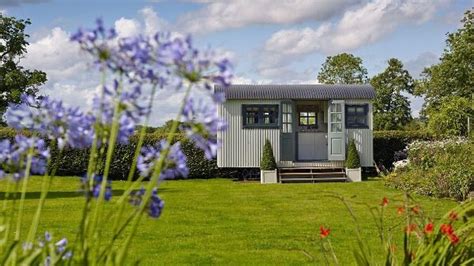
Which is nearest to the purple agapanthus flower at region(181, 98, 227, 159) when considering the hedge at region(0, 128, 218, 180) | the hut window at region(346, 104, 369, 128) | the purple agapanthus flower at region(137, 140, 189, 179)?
the purple agapanthus flower at region(137, 140, 189, 179)

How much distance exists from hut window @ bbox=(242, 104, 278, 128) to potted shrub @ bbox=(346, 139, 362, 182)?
236cm

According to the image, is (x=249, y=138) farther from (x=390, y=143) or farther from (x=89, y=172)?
(x=89, y=172)

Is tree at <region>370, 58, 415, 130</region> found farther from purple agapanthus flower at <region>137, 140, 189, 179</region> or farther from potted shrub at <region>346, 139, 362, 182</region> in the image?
purple agapanthus flower at <region>137, 140, 189, 179</region>

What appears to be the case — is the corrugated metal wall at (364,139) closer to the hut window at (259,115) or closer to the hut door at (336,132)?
the hut door at (336,132)

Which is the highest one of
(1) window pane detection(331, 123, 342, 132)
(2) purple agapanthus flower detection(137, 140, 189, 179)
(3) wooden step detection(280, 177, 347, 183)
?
(1) window pane detection(331, 123, 342, 132)

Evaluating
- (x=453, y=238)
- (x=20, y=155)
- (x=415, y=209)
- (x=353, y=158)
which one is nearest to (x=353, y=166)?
(x=353, y=158)

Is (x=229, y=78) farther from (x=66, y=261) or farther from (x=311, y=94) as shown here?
(x=311, y=94)

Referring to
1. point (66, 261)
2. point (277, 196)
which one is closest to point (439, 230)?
point (66, 261)

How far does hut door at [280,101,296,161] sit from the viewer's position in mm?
21078

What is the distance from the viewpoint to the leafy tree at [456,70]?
25.1 meters

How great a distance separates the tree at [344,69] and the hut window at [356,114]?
55.3 ft

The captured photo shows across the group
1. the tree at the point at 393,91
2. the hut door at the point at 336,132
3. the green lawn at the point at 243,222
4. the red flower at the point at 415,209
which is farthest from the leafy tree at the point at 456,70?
the red flower at the point at 415,209

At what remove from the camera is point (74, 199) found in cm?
1530

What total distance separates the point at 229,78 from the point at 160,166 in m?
0.37
